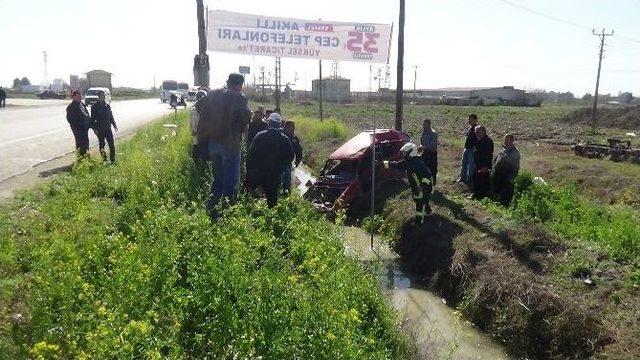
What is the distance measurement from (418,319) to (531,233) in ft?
7.62

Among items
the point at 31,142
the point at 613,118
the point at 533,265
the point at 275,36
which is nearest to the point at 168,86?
the point at 613,118

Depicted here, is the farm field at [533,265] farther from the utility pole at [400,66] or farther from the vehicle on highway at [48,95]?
the vehicle on highway at [48,95]

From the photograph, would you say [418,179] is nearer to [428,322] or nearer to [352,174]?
[352,174]

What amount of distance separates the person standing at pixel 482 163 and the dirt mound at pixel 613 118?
4079 centimetres

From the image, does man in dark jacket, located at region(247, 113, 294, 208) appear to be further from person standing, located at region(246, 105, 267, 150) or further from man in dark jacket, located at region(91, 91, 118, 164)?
man in dark jacket, located at region(91, 91, 118, 164)

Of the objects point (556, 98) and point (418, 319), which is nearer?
point (418, 319)

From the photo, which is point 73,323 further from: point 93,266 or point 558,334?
point 558,334

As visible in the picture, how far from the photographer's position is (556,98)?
5768 inches

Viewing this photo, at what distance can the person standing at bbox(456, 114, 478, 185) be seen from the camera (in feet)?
39.0

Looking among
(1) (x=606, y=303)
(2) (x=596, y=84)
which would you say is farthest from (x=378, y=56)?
(2) (x=596, y=84)

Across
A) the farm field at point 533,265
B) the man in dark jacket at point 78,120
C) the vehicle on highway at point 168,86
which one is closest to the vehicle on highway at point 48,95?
the vehicle on highway at point 168,86

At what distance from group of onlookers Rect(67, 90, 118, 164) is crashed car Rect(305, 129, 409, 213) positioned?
4.55 m

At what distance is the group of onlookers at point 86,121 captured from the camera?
467 inches

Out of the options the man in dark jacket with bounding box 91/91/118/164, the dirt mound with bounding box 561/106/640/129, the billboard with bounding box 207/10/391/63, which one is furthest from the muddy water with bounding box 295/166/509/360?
the dirt mound with bounding box 561/106/640/129
